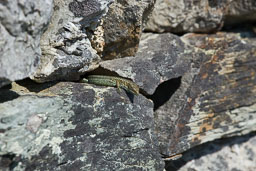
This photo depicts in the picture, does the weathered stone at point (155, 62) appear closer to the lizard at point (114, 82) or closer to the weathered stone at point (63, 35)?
the lizard at point (114, 82)

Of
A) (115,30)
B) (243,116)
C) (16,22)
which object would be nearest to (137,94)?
(115,30)

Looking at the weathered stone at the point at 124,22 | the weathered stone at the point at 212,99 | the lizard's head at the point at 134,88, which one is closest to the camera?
the lizard's head at the point at 134,88

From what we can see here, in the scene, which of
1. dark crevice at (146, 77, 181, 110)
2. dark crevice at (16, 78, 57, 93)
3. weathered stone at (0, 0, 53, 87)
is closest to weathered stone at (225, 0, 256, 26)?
dark crevice at (146, 77, 181, 110)

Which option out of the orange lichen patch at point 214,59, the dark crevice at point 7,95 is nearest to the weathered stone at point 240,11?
the orange lichen patch at point 214,59

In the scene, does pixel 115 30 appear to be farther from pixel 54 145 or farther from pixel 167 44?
pixel 54 145

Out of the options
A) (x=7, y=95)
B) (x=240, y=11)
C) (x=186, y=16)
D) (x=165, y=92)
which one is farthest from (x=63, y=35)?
(x=240, y=11)

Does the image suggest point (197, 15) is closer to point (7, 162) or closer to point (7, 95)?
point (7, 95)
